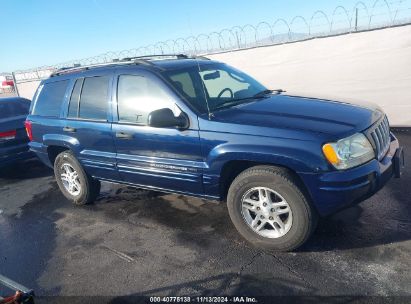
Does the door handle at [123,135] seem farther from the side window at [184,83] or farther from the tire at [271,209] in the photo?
the tire at [271,209]

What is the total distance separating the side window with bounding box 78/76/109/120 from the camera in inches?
176

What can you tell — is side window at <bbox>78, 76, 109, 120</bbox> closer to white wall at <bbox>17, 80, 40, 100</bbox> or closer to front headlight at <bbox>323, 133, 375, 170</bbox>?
front headlight at <bbox>323, 133, 375, 170</bbox>

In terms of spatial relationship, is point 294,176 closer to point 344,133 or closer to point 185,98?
point 344,133

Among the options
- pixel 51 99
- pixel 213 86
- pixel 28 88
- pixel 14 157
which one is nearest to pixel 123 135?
pixel 213 86

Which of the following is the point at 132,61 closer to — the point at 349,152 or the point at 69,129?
the point at 69,129

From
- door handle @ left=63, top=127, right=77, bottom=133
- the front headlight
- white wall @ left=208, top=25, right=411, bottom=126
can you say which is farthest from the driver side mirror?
white wall @ left=208, top=25, right=411, bottom=126

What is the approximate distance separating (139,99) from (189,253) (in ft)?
5.71

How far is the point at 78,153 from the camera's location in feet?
16.1

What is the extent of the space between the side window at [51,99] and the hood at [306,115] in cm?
258

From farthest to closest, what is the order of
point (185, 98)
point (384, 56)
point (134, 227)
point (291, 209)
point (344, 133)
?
point (384, 56) → point (134, 227) → point (185, 98) → point (291, 209) → point (344, 133)

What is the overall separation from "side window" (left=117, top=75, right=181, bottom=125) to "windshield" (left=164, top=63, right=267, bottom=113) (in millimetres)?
181

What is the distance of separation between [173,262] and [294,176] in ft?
4.58

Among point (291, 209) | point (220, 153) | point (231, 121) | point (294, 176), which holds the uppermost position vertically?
point (231, 121)

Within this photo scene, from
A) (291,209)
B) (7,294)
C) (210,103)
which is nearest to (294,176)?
(291,209)
